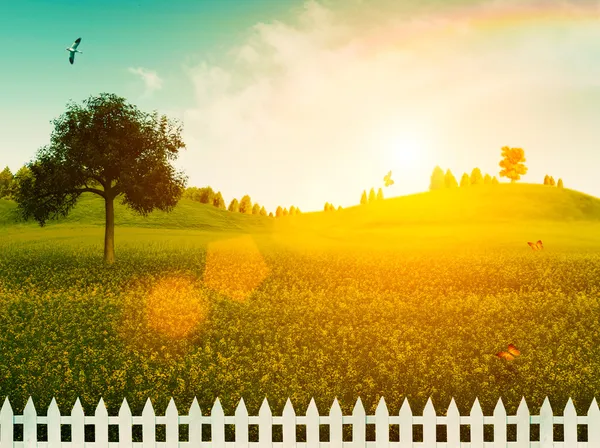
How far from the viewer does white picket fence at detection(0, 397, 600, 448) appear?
7.50 metres

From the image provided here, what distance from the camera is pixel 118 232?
3291cm

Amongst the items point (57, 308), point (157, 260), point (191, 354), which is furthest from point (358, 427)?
point (157, 260)

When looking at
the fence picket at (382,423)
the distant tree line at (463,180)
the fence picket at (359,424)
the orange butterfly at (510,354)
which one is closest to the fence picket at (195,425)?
the fence picket at (359,424)

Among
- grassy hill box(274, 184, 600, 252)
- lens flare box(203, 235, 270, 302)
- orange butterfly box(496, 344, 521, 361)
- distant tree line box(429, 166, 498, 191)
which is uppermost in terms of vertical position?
distant tree line box(429, 166, 498, 191)

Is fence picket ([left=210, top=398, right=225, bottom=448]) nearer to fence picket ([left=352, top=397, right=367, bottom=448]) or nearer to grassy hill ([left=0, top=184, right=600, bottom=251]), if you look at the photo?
fence picket ([left=352, top=397, right=367, bottom=448])

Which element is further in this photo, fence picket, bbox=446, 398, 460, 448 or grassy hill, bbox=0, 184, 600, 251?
grassy hill, bbox=0, 184, 600, 251

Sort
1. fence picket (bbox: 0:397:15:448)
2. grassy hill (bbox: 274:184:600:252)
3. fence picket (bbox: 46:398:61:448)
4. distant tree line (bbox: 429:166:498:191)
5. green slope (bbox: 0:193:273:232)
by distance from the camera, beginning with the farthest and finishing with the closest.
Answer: distant tree line (bbox: 429:166:498:191)
grassy hill (bbox: 274:184:600:252)
green slope (bbox: 0:193:273:232)
fence picket (bbox: 0:397:15:448)
fence picket (bbox: 46:398:61:448)

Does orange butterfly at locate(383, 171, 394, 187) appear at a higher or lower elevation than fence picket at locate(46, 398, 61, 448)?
higher

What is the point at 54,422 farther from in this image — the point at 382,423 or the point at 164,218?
the point at 164,218

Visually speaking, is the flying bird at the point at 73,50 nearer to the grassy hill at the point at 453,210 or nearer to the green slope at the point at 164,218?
the green slope at the point at 164,218

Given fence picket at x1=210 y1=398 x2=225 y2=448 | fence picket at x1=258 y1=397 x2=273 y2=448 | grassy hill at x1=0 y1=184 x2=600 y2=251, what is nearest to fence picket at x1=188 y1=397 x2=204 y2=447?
fence picket at x1=210 y1=398 x2=225 y2=448

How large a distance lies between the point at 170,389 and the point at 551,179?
274 ft

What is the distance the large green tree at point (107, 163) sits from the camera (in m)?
24.6

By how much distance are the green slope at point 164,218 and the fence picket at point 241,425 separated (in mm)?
23228
